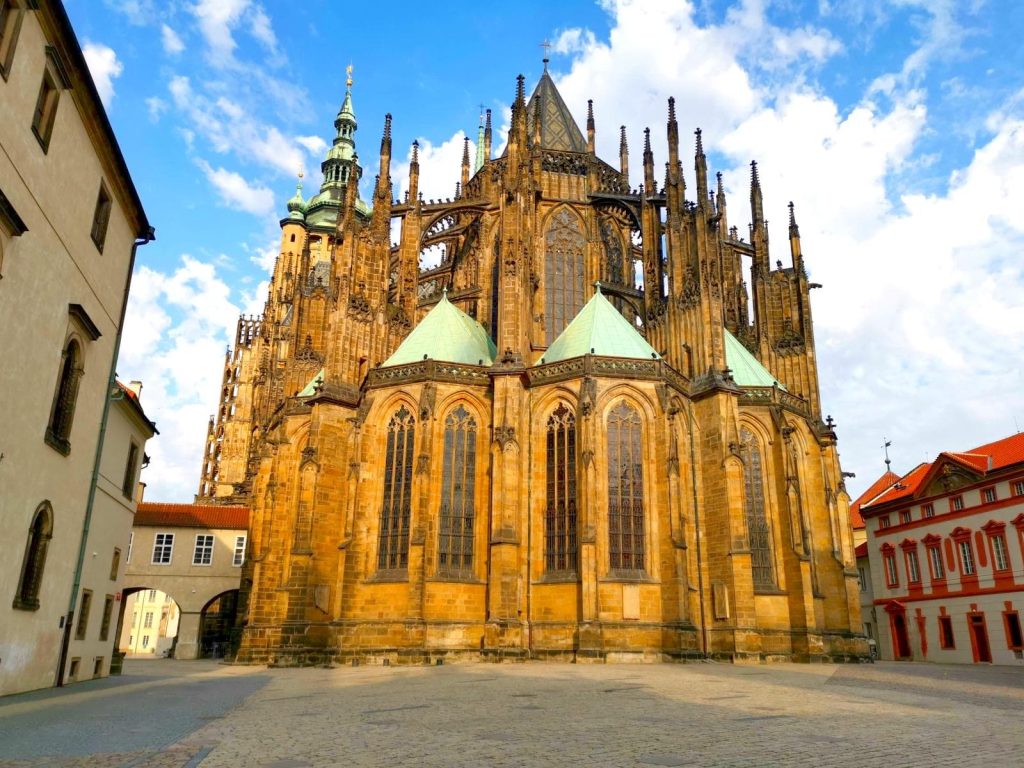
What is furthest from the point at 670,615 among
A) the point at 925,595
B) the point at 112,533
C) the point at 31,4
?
the point at 31,4

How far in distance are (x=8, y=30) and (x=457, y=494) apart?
1988 cm

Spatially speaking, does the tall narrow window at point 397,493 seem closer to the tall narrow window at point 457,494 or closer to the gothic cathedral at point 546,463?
the gothic cathedral at point 546,463

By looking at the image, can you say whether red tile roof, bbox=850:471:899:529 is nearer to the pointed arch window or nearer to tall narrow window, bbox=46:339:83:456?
the pointed arch window

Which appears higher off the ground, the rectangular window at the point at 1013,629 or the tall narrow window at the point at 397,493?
the tall narrow window at the point at 397,493

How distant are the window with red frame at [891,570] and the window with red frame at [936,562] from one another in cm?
300

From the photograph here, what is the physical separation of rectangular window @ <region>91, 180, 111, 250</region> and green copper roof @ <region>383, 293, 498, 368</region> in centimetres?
1427

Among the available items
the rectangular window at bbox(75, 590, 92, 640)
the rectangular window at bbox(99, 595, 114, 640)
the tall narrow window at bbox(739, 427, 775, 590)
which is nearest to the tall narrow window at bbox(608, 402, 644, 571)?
the tall narrow window at bbox(739, 427, 775, 590)

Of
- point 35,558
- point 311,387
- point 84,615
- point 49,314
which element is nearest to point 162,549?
point 311,387

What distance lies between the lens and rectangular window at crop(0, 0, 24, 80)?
11398 mm

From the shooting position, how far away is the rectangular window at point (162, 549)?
37.5 meters

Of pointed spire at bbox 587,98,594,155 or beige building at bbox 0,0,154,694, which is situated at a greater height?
pointed spire at bbox 587,98,594,155

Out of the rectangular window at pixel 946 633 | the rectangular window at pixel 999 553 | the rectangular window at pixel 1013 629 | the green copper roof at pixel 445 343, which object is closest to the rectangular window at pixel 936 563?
the rectangular window at pixel 946 633

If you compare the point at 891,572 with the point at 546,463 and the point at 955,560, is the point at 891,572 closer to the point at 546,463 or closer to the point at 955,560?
the point at 955,560

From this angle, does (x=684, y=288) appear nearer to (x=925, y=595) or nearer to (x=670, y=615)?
(x=670, y=615)
